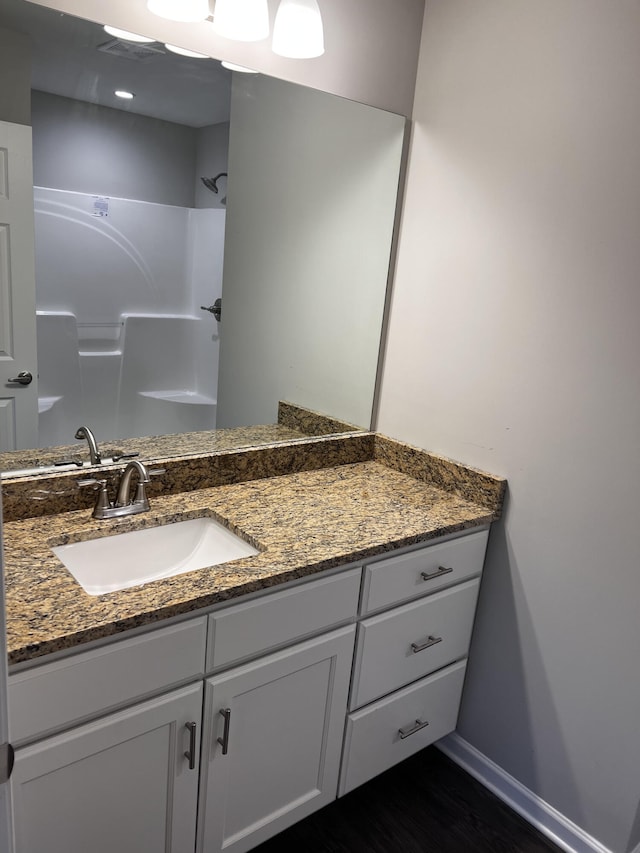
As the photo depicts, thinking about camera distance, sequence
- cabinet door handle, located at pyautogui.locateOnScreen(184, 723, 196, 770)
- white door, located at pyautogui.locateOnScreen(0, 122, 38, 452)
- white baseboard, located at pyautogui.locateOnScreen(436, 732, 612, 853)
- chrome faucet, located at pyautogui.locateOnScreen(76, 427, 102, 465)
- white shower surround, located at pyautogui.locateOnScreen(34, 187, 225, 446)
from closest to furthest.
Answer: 1. cabinet door handle, located at pyautogui.locateOnScreen(184, 723, 196, 770)
2. white door, located at pyautogui.locateOnScreen(0, 122, 38, 452)
3. white shower surround, located at pyautogui.locateOnScreen(34, 187, 225, 446)
4. chrome faucet, located at pyautogui.locateOnScreen(76, 427, 102, 465)
5. white baseboard, located at pyautogui.locateOnScreen(436, 732, 612, 853)

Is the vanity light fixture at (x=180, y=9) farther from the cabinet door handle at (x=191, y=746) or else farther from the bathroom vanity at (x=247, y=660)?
the cabinet door handle at (x=191, y=746)

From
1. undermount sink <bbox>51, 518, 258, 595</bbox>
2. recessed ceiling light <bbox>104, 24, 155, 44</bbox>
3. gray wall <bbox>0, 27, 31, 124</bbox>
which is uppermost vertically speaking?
recessed ceiling light <bbox>104, 24, 155, 44</bbox>

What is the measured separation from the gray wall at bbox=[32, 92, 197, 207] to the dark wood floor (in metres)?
1.71

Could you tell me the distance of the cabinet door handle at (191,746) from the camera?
52.4 inches

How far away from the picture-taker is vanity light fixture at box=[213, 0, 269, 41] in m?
1.58

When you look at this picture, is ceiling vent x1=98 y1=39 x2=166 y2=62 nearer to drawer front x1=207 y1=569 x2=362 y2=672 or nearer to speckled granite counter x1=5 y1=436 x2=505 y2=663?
speckled granite counter x1=5 y1=436 x2=505 y2=663

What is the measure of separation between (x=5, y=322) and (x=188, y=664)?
0.87m

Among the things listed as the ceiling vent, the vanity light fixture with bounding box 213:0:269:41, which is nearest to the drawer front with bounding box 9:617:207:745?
the ceiling vent

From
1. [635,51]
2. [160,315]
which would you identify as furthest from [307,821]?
[635,51]

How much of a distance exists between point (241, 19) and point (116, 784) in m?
1.74

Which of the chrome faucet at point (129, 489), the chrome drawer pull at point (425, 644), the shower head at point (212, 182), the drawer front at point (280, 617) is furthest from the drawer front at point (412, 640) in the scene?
the shower head at point (212, 182)

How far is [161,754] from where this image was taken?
1313 millimetres

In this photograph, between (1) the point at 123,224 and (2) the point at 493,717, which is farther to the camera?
(2) the point at 493,717

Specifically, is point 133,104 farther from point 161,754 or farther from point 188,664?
point 161,754
